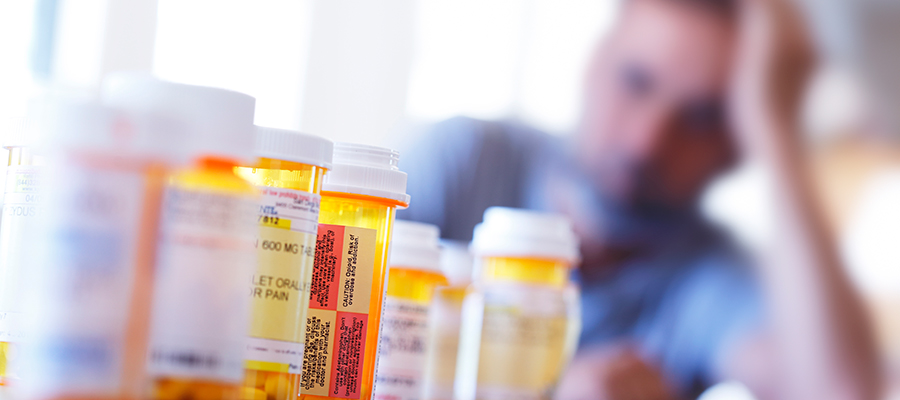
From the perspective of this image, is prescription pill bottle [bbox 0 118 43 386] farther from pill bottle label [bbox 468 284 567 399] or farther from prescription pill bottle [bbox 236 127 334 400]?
pill bottle label [bbox 468 284 567 399]

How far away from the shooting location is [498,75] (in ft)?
5.38

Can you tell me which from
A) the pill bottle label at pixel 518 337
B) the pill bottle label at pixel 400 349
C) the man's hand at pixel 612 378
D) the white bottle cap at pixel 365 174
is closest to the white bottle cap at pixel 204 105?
the white bottle cap at pixel 365 174

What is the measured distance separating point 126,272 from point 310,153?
0.55ft

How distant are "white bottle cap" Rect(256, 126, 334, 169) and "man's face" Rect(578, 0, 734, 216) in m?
1.22

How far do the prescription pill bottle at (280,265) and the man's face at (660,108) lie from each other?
1.22 metres

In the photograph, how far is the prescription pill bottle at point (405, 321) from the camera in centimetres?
59

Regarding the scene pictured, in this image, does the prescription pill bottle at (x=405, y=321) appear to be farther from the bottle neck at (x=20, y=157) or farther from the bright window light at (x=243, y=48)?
the bright window light at (x=243, y=48)

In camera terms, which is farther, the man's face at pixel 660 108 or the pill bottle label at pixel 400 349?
the man's face at pixel 660 108

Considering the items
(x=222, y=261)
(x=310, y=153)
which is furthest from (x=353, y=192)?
(x=222, y=261)

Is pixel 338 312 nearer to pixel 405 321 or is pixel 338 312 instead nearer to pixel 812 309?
pixel 405 321

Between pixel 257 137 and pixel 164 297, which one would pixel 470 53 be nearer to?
pixel 257 137

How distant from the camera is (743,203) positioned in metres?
1.54

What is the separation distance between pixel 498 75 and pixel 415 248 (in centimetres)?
107

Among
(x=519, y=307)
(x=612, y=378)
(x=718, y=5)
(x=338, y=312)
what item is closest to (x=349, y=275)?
(x=338, y=312)
